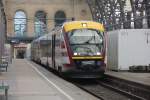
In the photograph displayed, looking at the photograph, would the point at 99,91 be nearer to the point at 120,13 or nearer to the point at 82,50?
the point at 82,50

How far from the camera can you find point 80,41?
94.0 feet

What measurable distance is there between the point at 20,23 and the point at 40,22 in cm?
387

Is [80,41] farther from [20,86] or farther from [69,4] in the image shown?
[69,4]

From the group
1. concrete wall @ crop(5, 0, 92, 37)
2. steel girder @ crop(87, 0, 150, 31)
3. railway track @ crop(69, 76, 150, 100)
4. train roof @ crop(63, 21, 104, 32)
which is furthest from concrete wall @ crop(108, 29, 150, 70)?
concrete wall @ crop(5, 0, 92, 37)

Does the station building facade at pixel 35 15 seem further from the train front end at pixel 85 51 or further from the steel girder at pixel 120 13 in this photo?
the train front end at pixel 85 51

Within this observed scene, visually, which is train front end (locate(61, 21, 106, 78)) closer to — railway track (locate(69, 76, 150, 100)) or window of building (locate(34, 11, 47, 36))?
railway track (locate(69, 76, 150, 100))

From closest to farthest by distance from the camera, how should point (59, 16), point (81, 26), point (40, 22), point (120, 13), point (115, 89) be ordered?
point (115, 89), point (81, 26), point (120, 13), point (40, 22), point (59, 16)

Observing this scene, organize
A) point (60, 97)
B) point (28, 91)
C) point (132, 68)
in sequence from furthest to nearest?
point (132, 68) < point (28, 91) < point (60, 97)

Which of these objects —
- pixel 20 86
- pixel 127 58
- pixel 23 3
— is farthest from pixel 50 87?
pixel 23 3

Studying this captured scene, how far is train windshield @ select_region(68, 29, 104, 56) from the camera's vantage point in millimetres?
28281

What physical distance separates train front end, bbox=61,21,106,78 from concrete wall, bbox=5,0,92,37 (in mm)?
78834

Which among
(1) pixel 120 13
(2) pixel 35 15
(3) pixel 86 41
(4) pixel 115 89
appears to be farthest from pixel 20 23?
(4) pixel 115 89

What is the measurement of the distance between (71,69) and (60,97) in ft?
27.1

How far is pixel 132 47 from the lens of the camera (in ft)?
109
